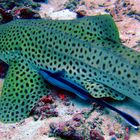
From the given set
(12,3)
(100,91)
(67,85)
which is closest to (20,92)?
(67,85)

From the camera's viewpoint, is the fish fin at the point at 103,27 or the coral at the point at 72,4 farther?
the coral at the point at 72,4

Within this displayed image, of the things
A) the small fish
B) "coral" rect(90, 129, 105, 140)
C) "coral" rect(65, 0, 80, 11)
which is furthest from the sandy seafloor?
"coral" rect(65, 0, 80, 11)

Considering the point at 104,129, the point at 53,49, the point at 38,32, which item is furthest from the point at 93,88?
the point at 38,32

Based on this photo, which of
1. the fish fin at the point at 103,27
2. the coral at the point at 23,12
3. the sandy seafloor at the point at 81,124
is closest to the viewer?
the sandy seafloor at the point at 81,124

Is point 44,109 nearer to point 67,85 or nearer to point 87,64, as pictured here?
point 67,85

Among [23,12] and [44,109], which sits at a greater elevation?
[23,12]

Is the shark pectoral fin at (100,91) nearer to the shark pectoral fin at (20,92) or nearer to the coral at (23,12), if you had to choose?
the shark pectoral fin at (20,92)

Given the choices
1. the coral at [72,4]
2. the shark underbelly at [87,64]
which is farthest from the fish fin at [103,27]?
the coral at [72,4]
